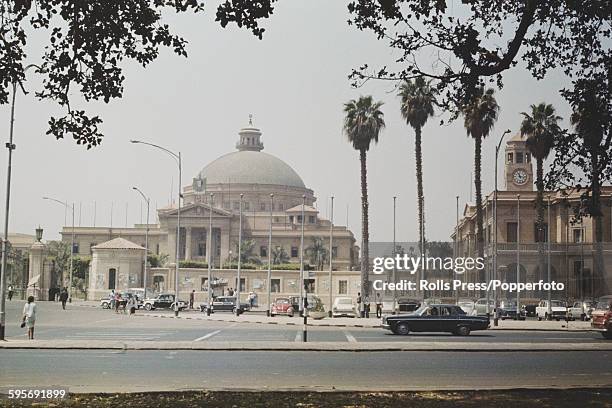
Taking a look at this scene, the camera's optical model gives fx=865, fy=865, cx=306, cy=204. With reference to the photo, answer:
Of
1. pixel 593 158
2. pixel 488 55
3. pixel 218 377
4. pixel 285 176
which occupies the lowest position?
pixel 218 377

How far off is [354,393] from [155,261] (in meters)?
112

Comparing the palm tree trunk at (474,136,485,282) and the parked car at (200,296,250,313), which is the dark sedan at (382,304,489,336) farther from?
the parked car at (200,296,250,313)

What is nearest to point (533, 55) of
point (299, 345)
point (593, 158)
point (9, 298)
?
point (593, 158)

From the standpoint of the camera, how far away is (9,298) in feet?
277

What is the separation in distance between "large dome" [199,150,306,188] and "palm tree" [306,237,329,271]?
34139 millimetres

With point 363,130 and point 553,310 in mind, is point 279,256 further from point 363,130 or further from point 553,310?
point 553,310

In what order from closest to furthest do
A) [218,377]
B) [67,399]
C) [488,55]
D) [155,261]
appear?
[67,399] → [488,55] → [218,377] → [155,261]

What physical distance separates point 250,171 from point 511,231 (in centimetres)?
8398

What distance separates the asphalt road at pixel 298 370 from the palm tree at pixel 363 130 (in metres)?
42.5

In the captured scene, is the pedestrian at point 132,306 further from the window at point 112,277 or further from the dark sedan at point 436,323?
the window at point 112,277

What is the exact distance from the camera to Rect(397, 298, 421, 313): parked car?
53994 mm

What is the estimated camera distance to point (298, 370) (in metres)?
21.3

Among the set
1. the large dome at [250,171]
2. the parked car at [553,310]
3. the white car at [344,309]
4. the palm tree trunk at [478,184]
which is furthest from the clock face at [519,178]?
the large dome at [250,171]

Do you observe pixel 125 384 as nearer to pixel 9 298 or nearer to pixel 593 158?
pixel 593 158
